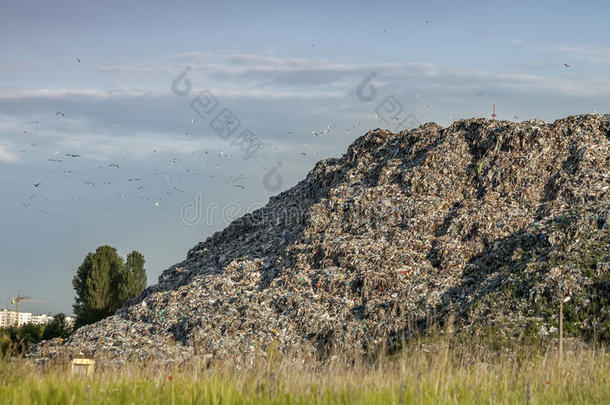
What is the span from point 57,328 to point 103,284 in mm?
3511

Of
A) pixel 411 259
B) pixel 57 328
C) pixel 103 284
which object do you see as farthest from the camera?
pixel 103 284

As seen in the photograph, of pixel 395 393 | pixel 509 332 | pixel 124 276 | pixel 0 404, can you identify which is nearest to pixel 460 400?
pixel 395 393

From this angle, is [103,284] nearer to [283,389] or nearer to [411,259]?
[411,259]

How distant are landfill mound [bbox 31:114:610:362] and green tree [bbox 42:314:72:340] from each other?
1561cm

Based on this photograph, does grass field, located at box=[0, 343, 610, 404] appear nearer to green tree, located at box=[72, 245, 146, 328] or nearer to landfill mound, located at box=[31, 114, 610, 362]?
landfill mound, located at box=[31, 114, 610, 362]

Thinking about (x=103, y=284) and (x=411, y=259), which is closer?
(x=411, y=259)

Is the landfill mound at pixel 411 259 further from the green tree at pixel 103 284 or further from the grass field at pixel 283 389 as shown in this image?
the green tree at pixel 103 284

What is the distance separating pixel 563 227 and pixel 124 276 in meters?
27.5

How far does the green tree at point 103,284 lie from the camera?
3725cm

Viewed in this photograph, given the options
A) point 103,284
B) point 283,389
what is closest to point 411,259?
point 283,389

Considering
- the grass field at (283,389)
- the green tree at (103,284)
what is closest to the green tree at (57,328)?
the green tree at (103,284)

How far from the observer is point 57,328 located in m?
36.0

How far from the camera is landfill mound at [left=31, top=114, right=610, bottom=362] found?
15891 mm

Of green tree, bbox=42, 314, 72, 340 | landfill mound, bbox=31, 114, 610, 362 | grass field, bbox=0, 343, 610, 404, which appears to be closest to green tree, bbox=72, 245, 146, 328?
green tree, bbox=42, 314, 72, 340
